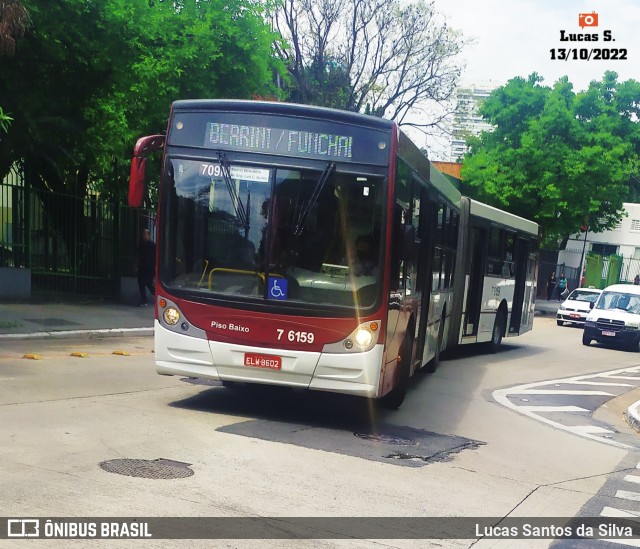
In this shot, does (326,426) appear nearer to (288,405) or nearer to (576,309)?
(288,405)

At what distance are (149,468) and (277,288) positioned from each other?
2.80 metres

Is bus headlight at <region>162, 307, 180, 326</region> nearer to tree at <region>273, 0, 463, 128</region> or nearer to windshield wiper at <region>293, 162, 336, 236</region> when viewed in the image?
windshield wiper at <region>293, 162, 336, 236</region>

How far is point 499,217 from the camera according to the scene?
20156 millimetres

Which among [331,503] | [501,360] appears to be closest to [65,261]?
[501,360]

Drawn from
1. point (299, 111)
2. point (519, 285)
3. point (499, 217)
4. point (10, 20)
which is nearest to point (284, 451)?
point (299, 111)

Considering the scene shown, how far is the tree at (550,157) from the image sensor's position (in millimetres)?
42312

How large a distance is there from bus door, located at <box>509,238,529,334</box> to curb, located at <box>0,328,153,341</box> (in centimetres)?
925

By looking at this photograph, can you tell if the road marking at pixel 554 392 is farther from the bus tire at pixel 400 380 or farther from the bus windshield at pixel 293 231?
the bus windshield at pixel 293 231

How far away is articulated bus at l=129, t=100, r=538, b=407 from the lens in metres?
9.11

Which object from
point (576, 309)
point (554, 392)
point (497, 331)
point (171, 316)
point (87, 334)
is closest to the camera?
point (171, 316)

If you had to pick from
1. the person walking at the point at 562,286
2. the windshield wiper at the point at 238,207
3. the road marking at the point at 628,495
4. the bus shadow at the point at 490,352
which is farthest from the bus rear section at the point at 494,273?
the person walking at the point at 562,286

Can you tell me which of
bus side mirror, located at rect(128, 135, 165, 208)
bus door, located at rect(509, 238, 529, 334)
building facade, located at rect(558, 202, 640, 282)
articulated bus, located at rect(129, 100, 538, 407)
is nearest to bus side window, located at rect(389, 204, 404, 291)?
articulated bus, located at rect(129, 100, 538, 407)

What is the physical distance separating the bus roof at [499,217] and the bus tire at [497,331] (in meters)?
2.12

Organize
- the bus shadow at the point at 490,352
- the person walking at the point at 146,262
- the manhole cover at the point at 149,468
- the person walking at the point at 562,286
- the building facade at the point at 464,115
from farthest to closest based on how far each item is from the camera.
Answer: the person walking at the point at 562,286 < the building facade at the point at 464,115 < the person walking at the point at 146,262 < the bus shadow at the point at 490,352 < the manhole cover at the point at 149,468
